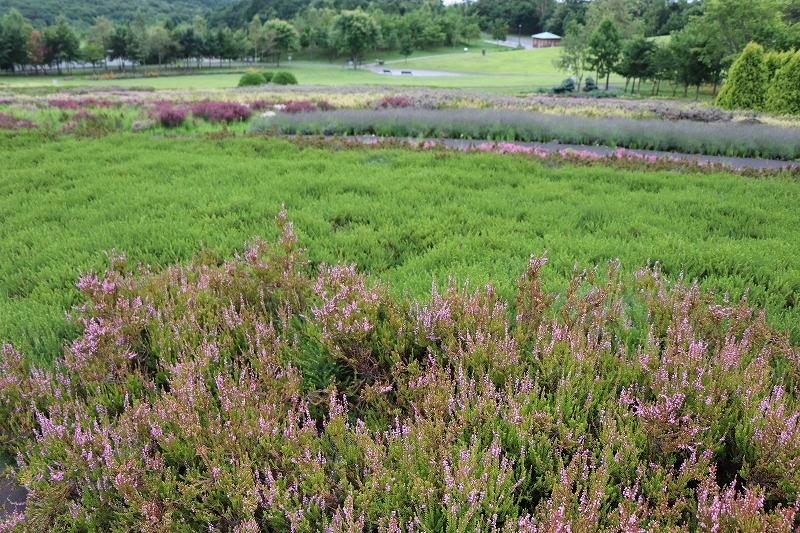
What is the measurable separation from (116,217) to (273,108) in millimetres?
13526

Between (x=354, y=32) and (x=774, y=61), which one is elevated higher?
(x=354, y=32)

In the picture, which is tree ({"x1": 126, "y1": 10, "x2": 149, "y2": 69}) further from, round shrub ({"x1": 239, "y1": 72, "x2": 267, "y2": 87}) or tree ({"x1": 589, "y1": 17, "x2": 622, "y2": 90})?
tree ({"x1": 589, "y1": 17, "x2": 622, "y2": 90})

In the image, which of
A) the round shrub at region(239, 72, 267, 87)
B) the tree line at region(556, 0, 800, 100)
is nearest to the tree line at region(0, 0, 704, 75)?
the tree line at region(556, 0, 800, 100)

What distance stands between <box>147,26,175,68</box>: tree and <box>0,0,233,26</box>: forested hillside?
5096 cm

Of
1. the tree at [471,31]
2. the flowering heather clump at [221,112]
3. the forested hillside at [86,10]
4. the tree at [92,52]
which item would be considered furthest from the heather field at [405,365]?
the forested hillside at [86,10]

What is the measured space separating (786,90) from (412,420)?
27959 mm

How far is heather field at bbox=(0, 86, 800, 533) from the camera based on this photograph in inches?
82.8

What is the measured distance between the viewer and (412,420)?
8.74 ft

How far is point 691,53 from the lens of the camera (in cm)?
3691

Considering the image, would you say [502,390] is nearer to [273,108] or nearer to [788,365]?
[788,365]

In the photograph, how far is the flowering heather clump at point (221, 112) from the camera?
16072mm

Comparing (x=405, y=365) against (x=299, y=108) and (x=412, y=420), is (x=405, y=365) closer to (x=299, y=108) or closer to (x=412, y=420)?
(x=412, y=420)

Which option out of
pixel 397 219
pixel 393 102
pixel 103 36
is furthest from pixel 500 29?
pixel 397 219

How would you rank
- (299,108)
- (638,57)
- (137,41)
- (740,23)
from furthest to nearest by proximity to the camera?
(137,41) → (638,57) → (740,23) → (299,108)
